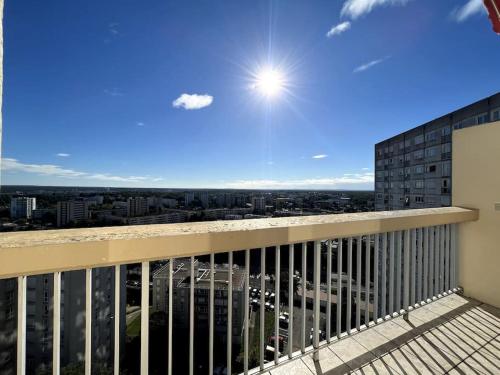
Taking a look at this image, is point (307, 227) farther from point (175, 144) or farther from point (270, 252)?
point (175, 144)

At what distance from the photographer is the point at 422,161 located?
72.9 ft

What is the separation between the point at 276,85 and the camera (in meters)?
6.11

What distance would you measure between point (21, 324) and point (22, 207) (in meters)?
13.9

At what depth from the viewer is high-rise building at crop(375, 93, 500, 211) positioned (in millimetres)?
17188

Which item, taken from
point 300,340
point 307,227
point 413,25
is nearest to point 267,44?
point 413,25

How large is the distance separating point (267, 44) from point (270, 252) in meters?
5.31

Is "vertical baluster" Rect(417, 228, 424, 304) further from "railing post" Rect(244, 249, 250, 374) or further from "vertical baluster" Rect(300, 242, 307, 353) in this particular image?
"railing post" Rect(244, 249, 250, 374)

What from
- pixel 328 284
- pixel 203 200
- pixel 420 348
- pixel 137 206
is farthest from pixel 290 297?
pixel 203 200

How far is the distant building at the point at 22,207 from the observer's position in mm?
9689

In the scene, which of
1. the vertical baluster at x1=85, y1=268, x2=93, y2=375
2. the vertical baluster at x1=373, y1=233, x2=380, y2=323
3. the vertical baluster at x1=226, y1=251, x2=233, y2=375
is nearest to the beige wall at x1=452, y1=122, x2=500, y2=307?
the vertical baluster at x1=373, y1=233, x2=380, y2=323

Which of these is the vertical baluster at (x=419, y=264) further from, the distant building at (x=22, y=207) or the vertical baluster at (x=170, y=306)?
the distant building at (x=22, y=207)

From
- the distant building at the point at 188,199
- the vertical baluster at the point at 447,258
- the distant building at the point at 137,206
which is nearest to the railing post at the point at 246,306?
the vertical baluster at the point at 447,258

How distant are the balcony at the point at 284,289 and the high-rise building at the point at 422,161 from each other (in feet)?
59.6

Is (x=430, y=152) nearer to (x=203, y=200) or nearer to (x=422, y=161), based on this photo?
(x=422, y=161)
